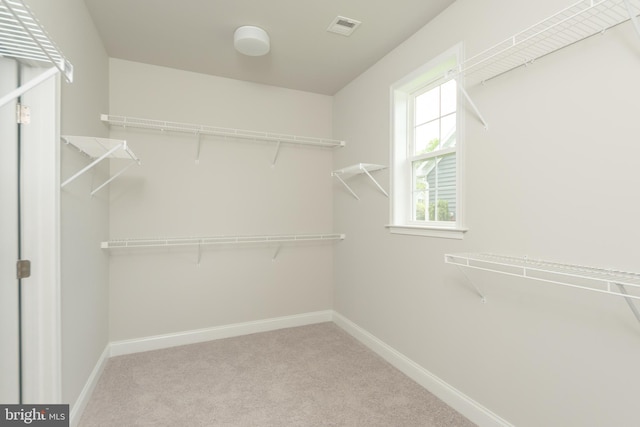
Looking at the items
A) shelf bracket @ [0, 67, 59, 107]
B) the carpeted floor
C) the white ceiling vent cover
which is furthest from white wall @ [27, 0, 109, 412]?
the white ceiling vent cover

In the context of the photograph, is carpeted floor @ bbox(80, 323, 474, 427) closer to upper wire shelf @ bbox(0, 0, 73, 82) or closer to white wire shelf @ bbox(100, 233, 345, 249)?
white wire shelf @ bbox(100, 233, 345, 249)

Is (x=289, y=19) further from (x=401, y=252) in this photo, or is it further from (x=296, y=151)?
(x=401, y=252)

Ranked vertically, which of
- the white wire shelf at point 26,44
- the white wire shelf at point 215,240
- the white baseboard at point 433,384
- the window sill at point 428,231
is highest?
the white wire shelf at point 26,44

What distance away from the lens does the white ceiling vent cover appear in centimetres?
208

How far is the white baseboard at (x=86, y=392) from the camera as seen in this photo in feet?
5.60

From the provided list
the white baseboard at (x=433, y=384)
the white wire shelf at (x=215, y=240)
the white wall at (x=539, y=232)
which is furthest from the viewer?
the white wire shelf at (x=215, y=240)

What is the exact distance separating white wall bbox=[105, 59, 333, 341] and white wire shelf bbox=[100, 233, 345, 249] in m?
0.08

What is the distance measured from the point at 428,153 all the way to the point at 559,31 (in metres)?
1.01

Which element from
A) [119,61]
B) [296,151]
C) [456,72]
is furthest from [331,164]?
[119,61]

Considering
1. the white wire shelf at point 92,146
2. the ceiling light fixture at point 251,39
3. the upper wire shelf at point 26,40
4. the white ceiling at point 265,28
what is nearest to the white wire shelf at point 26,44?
the upper wire shelf at point 26,40

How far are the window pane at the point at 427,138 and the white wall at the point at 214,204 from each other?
1.19 m

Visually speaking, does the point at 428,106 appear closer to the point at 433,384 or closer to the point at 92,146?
the point at 433,384

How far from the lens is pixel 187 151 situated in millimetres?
2803

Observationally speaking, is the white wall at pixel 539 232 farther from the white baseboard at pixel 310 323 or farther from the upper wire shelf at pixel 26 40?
the upper wire shelf at pixel 26 40
